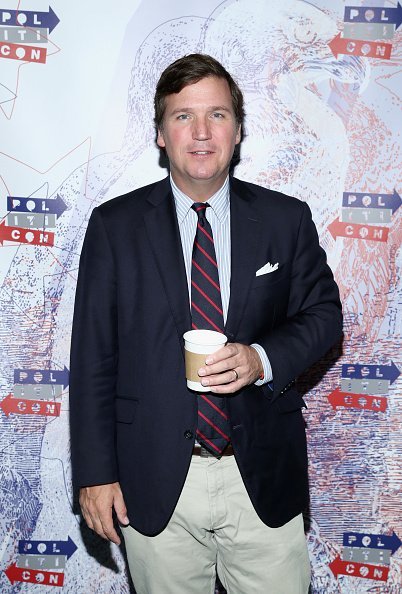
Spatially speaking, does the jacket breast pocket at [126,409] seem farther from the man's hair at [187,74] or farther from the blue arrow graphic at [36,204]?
the blue arrow graphic at [36,204]

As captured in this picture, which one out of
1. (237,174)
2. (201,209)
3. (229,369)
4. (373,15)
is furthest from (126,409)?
(373,15)

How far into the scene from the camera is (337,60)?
96.9 inches

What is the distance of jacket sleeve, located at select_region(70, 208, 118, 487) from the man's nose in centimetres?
39

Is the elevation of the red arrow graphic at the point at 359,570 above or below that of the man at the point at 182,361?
below

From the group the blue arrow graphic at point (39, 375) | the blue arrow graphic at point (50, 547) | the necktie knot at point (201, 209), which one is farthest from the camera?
the blue arrow graphic at point (50, 547)

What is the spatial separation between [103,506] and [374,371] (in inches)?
49.2

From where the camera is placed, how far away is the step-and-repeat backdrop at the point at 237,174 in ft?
8.04

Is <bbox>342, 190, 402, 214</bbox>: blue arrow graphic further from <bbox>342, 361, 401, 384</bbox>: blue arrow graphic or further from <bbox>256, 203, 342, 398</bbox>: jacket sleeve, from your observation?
<bbox>342, 361, 401, 384</bbox>: blue arrow graphic

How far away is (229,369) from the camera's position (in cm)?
172

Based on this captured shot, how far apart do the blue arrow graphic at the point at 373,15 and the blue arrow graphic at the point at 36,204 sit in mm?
1258

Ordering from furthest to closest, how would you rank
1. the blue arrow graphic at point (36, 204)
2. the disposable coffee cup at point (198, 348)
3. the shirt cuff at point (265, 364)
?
1. the blue arrow graphic at point (36, 204)
2. the shirt cuff at point (265, 364)
3. the disposable coffee cup at point (198, 348)

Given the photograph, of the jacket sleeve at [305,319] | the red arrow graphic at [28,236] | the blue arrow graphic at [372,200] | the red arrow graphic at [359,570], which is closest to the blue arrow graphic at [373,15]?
the blue arrow graphic at [372,200]

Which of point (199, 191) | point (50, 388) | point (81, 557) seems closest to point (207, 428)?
point (199, 191)

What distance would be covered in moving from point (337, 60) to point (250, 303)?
3.61ft
